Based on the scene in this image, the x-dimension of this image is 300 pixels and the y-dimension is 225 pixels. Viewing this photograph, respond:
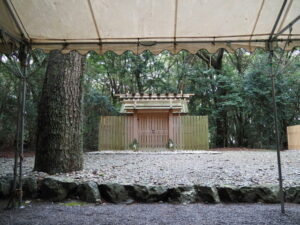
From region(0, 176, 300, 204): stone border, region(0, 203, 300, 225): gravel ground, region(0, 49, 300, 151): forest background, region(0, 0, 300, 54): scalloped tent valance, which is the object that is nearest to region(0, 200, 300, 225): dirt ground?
region(0, 203, 300, 225): gravel ground

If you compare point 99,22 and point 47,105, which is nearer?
point 99,22

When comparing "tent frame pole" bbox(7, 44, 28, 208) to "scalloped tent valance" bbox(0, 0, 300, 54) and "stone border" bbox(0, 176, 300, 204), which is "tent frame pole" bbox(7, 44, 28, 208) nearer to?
"scalloped tent valance" bbox(0, 0, 300, 54)

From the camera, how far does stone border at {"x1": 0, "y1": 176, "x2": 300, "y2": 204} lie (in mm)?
3072

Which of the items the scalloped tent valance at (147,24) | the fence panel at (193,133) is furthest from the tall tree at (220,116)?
the scalloped tent valance at (147,24)

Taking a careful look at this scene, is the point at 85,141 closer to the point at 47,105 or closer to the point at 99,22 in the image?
the point at 47,105

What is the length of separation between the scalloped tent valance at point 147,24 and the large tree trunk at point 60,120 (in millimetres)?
1430

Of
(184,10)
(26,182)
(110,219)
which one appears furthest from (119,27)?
(26,182)

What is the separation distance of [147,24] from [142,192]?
2195 millimetres

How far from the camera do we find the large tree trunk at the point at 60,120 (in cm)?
395

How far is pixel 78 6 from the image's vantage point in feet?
7.76

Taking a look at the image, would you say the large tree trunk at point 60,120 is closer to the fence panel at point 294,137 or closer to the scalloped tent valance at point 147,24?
the scalloped tent valance at point 147,24

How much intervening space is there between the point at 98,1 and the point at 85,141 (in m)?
11.5

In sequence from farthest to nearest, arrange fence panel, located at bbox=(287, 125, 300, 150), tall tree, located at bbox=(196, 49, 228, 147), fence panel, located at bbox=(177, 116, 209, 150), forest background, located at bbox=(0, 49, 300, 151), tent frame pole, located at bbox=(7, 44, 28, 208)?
tall tree, located at bbox=(196, 49, 228, 147)
fence panel, located at bbox=(177, 116, 209, 150)
fence panel, located at bbox=(287, 125, 300, 150)
forest background, located at bbox=(0, 49, 300, 151)
tent frame pole, located at bbox=(7, 44, 28, 208)

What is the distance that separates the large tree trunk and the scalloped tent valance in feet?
4.69
